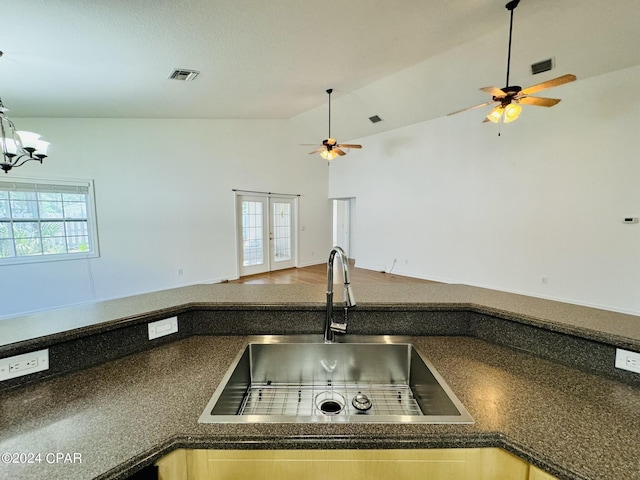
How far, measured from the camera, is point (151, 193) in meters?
4.51

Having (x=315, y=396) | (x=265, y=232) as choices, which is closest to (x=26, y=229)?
(x=265, y=232)

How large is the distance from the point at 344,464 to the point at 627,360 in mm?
1005

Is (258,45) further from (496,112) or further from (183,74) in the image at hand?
(496,112)

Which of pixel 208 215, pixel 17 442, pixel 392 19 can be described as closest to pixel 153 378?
pixel 17 442

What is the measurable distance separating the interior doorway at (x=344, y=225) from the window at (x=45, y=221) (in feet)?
19.2

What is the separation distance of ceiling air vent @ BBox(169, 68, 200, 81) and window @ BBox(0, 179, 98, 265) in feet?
7.48

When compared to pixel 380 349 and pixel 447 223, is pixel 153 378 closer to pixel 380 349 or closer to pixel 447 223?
pixel 380 349

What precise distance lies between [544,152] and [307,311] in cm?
471

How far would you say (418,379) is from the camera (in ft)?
3.55

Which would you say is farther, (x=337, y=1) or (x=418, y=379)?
(x=337, y=1)

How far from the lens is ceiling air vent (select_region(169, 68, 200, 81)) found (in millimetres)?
2822

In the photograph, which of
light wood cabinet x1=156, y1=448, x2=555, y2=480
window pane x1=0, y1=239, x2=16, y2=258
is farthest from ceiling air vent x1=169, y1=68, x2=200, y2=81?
light wood cabinet x1=156, y1=448, x2=555, y2=480

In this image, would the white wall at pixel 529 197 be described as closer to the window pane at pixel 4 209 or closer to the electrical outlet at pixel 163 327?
the electrical outlet at pixel 163 327

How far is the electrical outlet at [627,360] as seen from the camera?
2.91 feet
